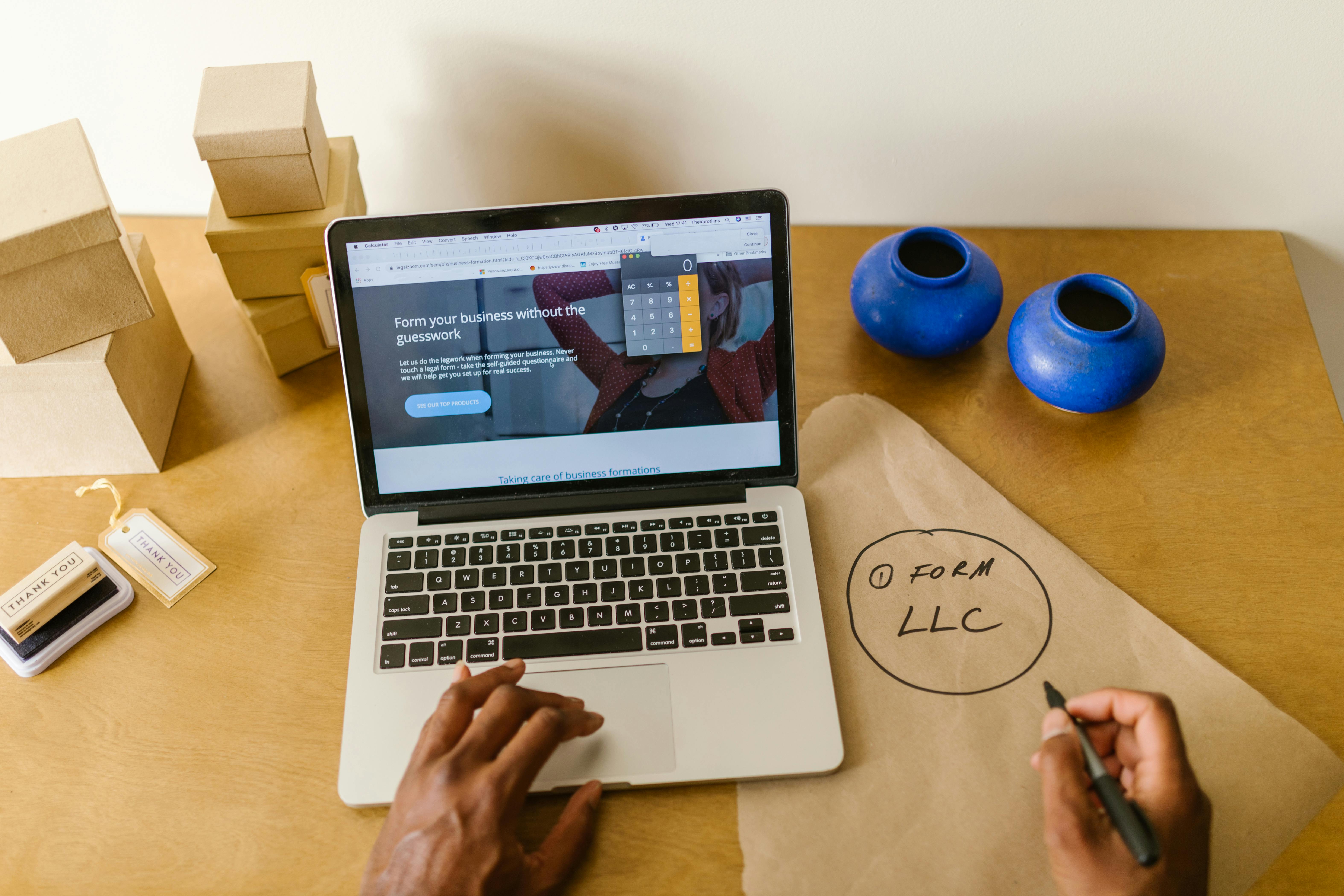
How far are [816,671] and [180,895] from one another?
20.2 inches

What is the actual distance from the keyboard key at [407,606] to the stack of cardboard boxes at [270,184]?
0.34m

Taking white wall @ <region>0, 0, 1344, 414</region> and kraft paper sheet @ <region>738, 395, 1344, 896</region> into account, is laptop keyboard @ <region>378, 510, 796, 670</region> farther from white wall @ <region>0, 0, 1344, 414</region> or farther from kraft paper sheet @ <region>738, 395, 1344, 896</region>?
white wall @ <region>0, 0, 1344, 414</region>

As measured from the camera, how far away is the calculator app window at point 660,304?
768mm

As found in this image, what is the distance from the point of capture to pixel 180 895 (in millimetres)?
657

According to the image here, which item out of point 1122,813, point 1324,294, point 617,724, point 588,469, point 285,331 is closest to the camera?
point 1122,813

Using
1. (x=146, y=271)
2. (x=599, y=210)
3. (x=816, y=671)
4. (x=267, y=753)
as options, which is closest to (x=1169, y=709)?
(x=816, y=671)

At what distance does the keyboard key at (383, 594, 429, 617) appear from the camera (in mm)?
762

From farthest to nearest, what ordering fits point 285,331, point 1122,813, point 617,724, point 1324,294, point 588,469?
point 1324,294, point 285,331, point 588,469, point 617,724, point 1122,813

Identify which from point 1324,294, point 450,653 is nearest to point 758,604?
point 450,653

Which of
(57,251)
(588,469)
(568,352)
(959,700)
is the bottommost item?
(959,700)

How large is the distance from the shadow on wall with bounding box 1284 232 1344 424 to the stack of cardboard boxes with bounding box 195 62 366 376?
3.58 feet

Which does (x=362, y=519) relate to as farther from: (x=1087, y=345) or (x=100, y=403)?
(x=1087, y=345)

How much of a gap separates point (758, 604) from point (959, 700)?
18cm

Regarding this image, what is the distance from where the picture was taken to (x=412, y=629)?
2.47 feet
